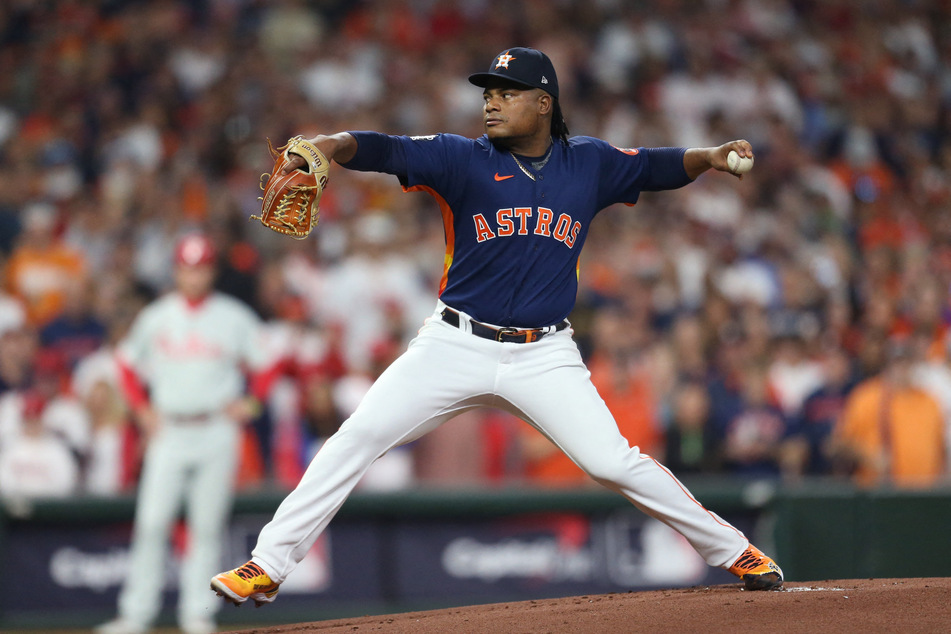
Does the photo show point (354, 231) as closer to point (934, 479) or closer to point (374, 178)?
point (374, 178)

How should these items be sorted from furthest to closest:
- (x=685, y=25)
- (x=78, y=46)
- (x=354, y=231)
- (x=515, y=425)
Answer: (x=685, y=25) < (x=78, y=46) < (x=354, y=231) < (x=515, y=425)

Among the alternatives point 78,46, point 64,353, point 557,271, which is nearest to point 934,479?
point 557,271

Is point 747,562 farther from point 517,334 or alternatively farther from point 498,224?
point 498,224

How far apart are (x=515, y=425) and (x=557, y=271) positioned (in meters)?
4.00

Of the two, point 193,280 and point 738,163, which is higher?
point 193,280

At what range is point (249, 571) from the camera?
13.6ft

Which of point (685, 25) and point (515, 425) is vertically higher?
point (685, 25)

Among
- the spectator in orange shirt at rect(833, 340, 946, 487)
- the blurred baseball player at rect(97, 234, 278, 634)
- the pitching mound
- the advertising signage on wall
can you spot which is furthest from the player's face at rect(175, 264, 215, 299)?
the spectator in orange shirt at rect(833, 340, 946, 487)

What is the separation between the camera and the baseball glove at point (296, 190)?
4051mm

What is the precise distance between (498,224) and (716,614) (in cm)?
166

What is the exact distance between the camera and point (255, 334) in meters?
7.64

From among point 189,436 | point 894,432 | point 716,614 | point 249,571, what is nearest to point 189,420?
point 189,436

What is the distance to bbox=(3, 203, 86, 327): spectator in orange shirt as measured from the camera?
9.41 m

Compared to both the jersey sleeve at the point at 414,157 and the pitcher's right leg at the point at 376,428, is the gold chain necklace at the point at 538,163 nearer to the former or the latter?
the jersey sleeve at the point at 414,157
